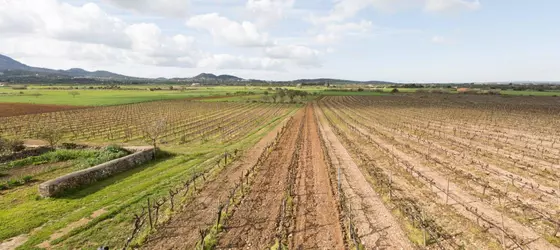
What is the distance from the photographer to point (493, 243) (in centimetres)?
1311

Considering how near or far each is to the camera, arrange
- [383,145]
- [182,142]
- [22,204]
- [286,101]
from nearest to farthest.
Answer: [22,204], [383,145], [182,142], [286,101]

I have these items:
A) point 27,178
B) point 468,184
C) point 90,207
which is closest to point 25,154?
point 27,178

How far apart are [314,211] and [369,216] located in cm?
278

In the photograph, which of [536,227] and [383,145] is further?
[383,145]

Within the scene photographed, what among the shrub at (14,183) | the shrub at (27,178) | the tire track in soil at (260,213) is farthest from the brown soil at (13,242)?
the shrub at (27,178)

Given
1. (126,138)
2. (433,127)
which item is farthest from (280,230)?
(433,127)

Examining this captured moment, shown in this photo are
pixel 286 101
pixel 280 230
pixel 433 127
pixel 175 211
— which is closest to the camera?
pixel 280 230

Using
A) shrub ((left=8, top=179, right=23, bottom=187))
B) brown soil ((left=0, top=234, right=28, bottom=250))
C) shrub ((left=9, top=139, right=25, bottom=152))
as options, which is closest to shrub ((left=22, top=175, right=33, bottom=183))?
shrub ((left=8, top=179, right=23, bottom=187))

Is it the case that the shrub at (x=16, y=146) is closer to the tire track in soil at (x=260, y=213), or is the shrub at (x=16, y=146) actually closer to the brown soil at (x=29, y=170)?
the brown soil at (x=29, y=170)

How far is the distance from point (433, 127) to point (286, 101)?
2798 inches

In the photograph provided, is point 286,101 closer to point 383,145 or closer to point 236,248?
point 383,145

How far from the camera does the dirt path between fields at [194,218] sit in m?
13.6

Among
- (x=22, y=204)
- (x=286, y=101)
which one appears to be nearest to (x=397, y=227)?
(x=22, y=204)

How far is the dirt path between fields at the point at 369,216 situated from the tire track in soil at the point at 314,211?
1068mm
